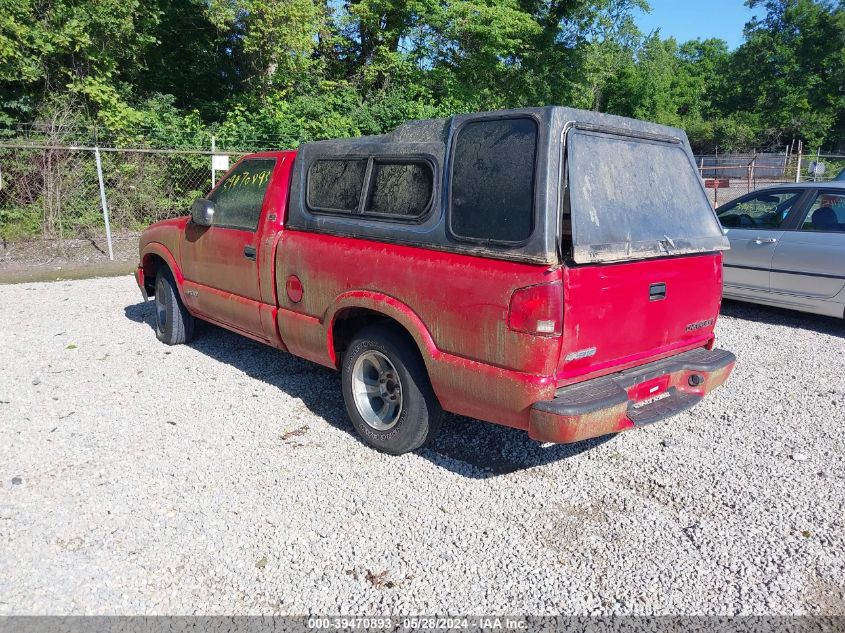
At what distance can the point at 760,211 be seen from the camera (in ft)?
25.5

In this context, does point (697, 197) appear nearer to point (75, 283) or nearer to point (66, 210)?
point (75, 283)

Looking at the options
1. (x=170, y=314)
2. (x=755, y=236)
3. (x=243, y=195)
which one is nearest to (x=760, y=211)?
(x=755, y=236)

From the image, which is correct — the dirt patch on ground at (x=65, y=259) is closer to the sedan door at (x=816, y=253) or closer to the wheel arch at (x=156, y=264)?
the wheel arch at (x=156, y=264)

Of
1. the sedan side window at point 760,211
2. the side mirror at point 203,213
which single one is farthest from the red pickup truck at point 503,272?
the sedan side window at point 760,211

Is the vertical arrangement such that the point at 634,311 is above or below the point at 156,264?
above

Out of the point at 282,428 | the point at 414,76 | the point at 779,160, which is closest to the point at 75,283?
the point at 282,428

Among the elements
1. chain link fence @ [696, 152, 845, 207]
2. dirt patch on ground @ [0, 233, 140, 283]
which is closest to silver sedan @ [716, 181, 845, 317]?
dirt patch on ground @ [0, 233, 140, 283]

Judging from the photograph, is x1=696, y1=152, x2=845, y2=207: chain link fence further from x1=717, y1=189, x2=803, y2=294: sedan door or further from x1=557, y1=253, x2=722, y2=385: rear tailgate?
x1=557, y1=253, x2=722, y2=385: rear tailgate

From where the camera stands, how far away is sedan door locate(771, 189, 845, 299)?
679cm

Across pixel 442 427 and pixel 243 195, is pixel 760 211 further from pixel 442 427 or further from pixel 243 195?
pixel 243 195

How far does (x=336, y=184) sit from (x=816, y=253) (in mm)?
5533

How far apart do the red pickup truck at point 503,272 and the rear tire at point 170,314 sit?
190 centimetres

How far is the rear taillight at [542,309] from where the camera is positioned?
10.0ft

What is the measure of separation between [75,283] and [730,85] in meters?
63.7
